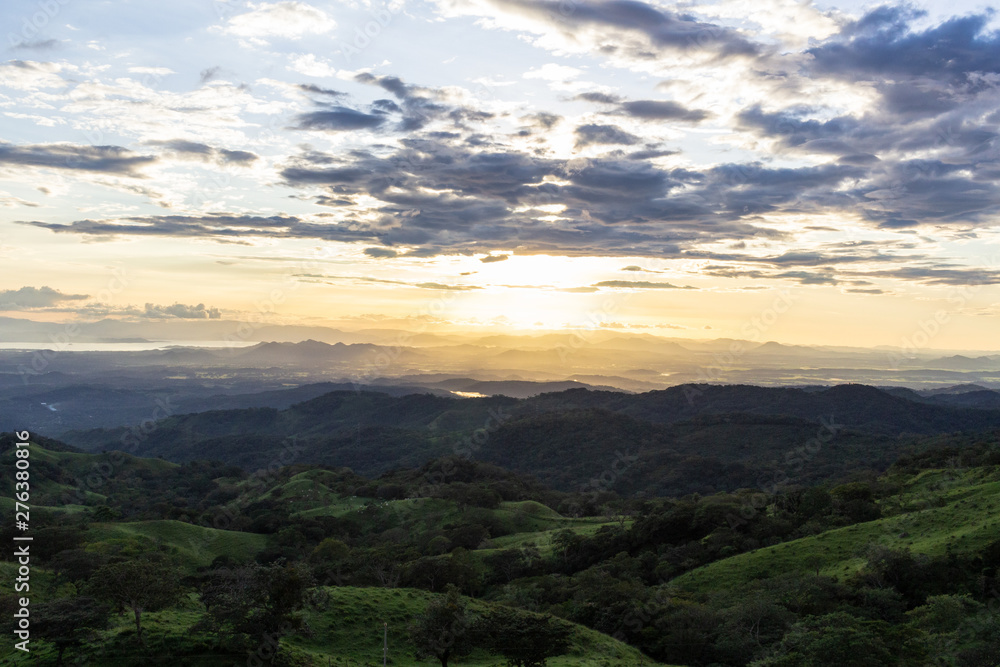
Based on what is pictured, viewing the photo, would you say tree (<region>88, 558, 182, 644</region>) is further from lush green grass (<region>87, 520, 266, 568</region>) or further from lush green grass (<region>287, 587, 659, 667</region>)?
lush green grass (<region>87, 520, 266, 568</region>)

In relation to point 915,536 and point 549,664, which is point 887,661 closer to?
point 549,664

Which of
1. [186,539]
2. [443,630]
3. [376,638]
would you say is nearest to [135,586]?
[376,638]

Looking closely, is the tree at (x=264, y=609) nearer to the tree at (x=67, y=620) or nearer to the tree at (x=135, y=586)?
the tree at (x=135, y=586)

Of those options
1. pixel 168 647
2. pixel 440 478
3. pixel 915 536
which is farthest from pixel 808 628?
pixel 440 478

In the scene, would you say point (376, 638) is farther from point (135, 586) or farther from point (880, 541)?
point (880, 541)

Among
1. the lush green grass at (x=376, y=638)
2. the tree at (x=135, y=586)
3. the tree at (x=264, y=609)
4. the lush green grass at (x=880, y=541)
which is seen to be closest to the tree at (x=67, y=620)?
the tree at (x=135, y=586)
